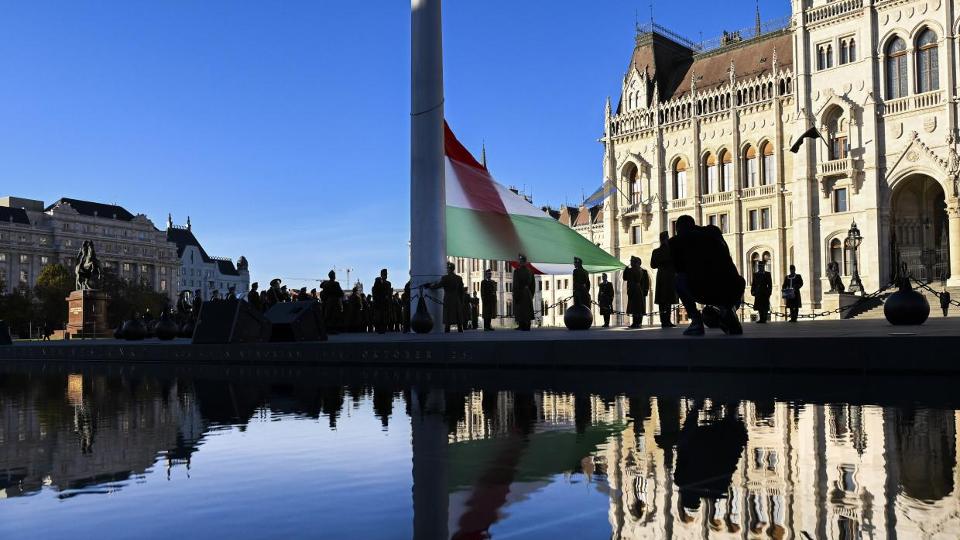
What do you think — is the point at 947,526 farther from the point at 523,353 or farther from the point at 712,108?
the point at 712,108

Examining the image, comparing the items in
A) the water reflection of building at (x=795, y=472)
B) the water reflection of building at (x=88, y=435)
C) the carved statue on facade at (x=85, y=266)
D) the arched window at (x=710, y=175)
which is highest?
the arched window at (x=710, y=175)

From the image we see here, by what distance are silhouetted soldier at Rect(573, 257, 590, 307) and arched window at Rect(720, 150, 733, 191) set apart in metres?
40.1

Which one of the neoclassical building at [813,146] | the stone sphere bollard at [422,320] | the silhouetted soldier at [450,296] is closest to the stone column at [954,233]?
the neoclassical building at [813,146]

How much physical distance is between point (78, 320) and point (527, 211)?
2361 cm

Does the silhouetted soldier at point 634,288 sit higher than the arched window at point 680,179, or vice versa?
the arched window at point 680,179

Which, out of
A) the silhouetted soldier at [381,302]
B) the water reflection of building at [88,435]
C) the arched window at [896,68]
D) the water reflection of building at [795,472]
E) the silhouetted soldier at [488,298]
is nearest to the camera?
the water reflection of building at [795,472]

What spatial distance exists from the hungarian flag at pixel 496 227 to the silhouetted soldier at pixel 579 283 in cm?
411

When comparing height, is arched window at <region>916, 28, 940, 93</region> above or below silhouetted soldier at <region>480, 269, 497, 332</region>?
above

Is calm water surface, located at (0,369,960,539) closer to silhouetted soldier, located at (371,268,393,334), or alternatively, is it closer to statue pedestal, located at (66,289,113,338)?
silhouetted soldier, located at (371,268,393,334)

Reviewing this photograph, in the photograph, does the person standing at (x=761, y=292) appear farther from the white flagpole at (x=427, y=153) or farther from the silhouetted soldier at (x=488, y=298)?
the white flagpole at (x=427, y=153)

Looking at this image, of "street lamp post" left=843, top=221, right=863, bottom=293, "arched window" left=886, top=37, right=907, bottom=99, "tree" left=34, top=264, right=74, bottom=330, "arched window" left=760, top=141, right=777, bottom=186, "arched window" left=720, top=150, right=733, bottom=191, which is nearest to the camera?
"street lamp post" left=843, top=221, right=863, bottom=293

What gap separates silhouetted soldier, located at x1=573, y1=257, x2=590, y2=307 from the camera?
68.4 ft

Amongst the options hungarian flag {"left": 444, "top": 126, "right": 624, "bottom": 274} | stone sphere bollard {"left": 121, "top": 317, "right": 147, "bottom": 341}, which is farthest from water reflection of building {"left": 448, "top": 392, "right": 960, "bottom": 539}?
stone sphere bollard {"left": 121, "top": 317, "right": 147, "bottom": 341}

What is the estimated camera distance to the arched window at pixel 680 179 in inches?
2453
